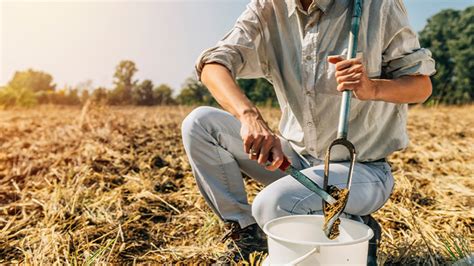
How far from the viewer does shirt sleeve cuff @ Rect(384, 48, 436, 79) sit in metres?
1.95

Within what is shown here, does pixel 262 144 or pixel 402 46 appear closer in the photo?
pixel 262 144

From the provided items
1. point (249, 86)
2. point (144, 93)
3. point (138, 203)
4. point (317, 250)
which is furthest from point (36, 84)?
point (317, 250)

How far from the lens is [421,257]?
2207 mm

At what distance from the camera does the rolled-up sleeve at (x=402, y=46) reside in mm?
1955

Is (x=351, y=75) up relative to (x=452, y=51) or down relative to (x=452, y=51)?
down

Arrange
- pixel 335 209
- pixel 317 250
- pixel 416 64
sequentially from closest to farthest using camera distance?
pixel 317 250 < pixel 335 209 < pixel 416 64

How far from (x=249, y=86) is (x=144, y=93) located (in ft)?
15.5

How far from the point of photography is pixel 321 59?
2.09 m

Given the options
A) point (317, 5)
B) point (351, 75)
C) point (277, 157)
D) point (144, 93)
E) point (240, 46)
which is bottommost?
point (144, 93)

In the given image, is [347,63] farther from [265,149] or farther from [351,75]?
[265,149]

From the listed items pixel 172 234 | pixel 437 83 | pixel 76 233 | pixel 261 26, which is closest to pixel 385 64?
pixel 261 26

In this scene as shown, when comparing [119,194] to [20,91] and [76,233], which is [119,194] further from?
[20,91]

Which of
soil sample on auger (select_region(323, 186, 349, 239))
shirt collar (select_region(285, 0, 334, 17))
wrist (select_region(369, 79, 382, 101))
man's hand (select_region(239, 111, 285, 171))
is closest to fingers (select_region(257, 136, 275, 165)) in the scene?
man's hand (select_region(239, 111, 285, 171))

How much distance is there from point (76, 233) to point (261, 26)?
1379mm
